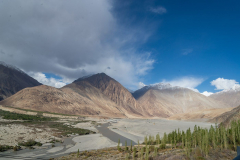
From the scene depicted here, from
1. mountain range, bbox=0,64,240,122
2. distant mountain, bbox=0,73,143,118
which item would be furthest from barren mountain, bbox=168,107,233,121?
distant mountain, bbox=0,73,143,118

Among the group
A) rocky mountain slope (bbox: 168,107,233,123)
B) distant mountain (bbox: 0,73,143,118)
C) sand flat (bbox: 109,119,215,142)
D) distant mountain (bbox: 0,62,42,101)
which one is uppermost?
distant mountain (bbox: 0,62,42,101)

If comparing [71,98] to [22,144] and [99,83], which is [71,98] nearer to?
[99,83]

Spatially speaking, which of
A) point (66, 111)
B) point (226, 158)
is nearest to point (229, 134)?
point (226, 158)

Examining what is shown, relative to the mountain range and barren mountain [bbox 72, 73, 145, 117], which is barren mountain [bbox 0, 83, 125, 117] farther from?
barren mountain [bbox 72, 73, 145, 117]

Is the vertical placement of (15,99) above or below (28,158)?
above

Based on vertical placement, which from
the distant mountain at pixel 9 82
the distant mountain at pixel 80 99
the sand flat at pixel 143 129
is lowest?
the sand flat at pixel 143 129

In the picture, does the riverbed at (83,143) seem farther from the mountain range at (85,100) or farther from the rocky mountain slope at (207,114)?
the mountain range at (85,100)

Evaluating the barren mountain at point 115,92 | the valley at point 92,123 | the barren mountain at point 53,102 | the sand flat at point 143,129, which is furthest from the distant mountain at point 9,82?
the sand flat at point 143,129

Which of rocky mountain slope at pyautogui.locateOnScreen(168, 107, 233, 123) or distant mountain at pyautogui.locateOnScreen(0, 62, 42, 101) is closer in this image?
rocky mountain slope at pyautogui.locateOnScreen(168, 107, 233, 123)
